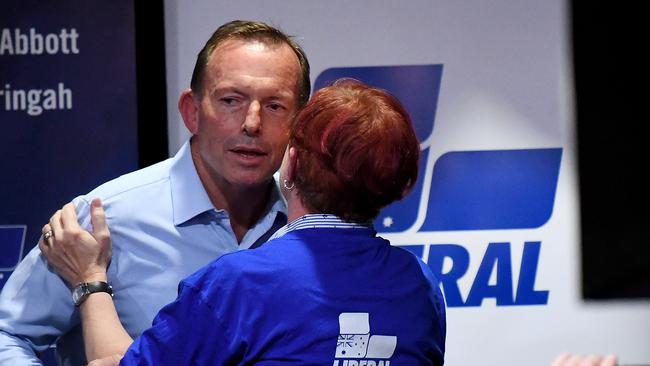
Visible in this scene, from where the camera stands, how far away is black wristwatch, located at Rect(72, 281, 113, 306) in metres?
2.12

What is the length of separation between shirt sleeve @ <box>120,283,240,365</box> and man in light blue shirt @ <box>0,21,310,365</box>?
0.53 meters

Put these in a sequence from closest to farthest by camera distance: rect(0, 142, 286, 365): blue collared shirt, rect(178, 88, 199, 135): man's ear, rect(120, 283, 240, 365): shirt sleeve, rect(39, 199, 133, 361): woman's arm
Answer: rect(120, 283, 240, 365): shirt sleeve < rect(39, 199, 133, 361): woman's arm < rect(0, 142, 286, 365): blue collared shirt < rect(178, 88, 199, 135): man's ear

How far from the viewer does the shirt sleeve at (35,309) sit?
221 centimetres

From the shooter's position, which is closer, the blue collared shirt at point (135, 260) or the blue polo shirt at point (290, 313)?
the blue polo shirt at point (290, 313)

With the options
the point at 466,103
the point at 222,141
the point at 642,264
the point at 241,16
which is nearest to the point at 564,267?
the point at 466,103

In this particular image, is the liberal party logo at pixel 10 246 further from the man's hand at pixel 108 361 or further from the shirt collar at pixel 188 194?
the man's hand at pixel 108 361

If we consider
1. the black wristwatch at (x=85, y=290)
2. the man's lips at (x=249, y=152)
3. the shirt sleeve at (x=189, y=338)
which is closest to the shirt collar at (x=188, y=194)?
the man's lips at (x=249, y=152)

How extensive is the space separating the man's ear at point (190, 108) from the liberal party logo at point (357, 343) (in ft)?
2.62

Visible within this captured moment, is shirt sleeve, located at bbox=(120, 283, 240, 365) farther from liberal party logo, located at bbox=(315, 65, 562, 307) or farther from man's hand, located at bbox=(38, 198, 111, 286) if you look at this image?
liberal party logo, located at bbox=(315, 65, 562, 307)

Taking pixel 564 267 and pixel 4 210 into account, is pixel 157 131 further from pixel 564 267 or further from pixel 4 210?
pixel 564 267

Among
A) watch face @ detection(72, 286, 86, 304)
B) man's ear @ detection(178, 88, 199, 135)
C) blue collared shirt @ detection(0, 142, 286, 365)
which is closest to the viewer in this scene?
watch face @ detection(72, 286, 86, 304)

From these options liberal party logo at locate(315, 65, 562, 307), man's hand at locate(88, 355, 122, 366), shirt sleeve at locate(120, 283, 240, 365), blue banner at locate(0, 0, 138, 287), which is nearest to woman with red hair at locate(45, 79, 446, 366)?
shirt sleeve at locate(120, 283, 240, 365)

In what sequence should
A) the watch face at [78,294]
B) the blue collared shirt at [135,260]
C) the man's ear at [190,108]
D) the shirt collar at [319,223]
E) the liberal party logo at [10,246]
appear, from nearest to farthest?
the shirt collar at [319,223], the watch face at [78,294], the blue collared shirt at [135,260], the man's ear at [190,108], the liberal party logo at [10,246]

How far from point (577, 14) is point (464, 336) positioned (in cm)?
317
